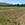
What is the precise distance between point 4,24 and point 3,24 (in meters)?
0.12

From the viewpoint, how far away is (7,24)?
32.7 feet

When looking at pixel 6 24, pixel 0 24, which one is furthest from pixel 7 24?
pixel 0 24

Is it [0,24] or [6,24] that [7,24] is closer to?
[6,24]

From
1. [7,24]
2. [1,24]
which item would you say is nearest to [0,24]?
[1,24]

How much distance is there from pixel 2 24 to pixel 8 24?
27.0 inches

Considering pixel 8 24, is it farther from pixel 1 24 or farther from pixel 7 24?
pixel 1 24

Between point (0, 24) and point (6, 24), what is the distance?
0.66m

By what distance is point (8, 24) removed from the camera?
394 inches

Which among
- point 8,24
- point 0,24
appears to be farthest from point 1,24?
point 8,24

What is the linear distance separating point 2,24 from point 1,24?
0.12 meters

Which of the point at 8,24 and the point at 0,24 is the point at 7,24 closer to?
the point at 8,24

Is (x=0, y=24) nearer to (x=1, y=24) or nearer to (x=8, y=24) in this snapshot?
(x=1, y=24)

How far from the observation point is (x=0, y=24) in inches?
387

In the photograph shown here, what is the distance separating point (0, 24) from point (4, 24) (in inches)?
17.7
